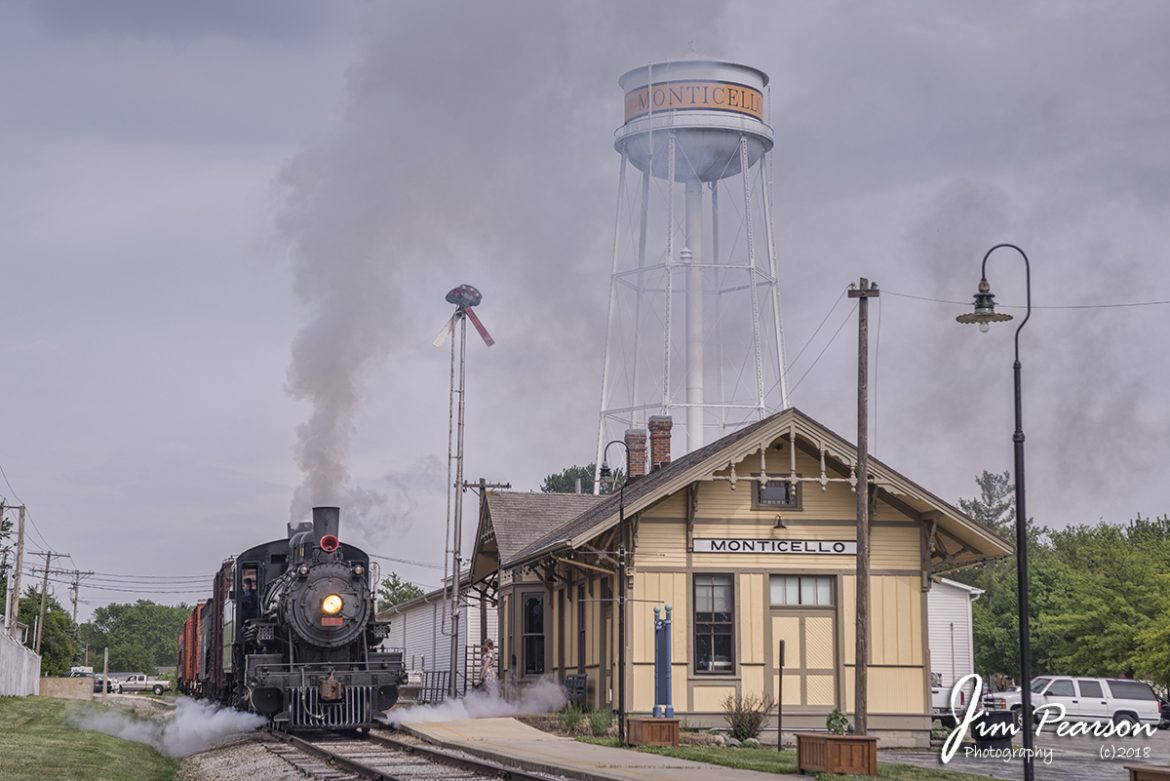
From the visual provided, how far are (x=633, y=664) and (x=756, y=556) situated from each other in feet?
11.7

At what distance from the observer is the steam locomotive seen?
28188 mm

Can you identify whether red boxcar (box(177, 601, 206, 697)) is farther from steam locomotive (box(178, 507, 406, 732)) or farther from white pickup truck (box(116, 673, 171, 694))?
white pickup truck (box(116, 673, 171, 694))

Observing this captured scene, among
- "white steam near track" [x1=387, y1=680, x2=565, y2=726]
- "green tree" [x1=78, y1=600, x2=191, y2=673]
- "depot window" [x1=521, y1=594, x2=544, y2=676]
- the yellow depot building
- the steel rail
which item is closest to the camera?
the steel rail


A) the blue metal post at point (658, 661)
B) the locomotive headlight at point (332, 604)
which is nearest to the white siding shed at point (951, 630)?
the blue metal post at point (658, 661)

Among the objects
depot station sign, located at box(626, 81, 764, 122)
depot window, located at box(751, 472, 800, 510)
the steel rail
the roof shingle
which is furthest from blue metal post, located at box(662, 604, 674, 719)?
depot station sign, located at box(626, 81, 764, 122)

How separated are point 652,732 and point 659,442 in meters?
14.5

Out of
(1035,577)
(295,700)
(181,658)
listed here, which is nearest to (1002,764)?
(295,700)

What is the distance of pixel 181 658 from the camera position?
60.3 meters

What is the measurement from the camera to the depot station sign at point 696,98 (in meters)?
56.1

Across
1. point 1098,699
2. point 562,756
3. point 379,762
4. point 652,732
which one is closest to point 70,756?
point 379,762

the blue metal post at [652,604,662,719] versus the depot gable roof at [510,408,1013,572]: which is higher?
the depot gable roof at [510,408,1013,572]

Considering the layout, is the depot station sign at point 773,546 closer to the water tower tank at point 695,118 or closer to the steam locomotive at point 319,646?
the steam locomotive at point 319,646

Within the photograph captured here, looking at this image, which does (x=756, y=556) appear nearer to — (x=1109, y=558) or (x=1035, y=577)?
(x=1109, y=558)

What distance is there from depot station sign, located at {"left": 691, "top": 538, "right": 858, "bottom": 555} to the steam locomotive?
7.14 metres
